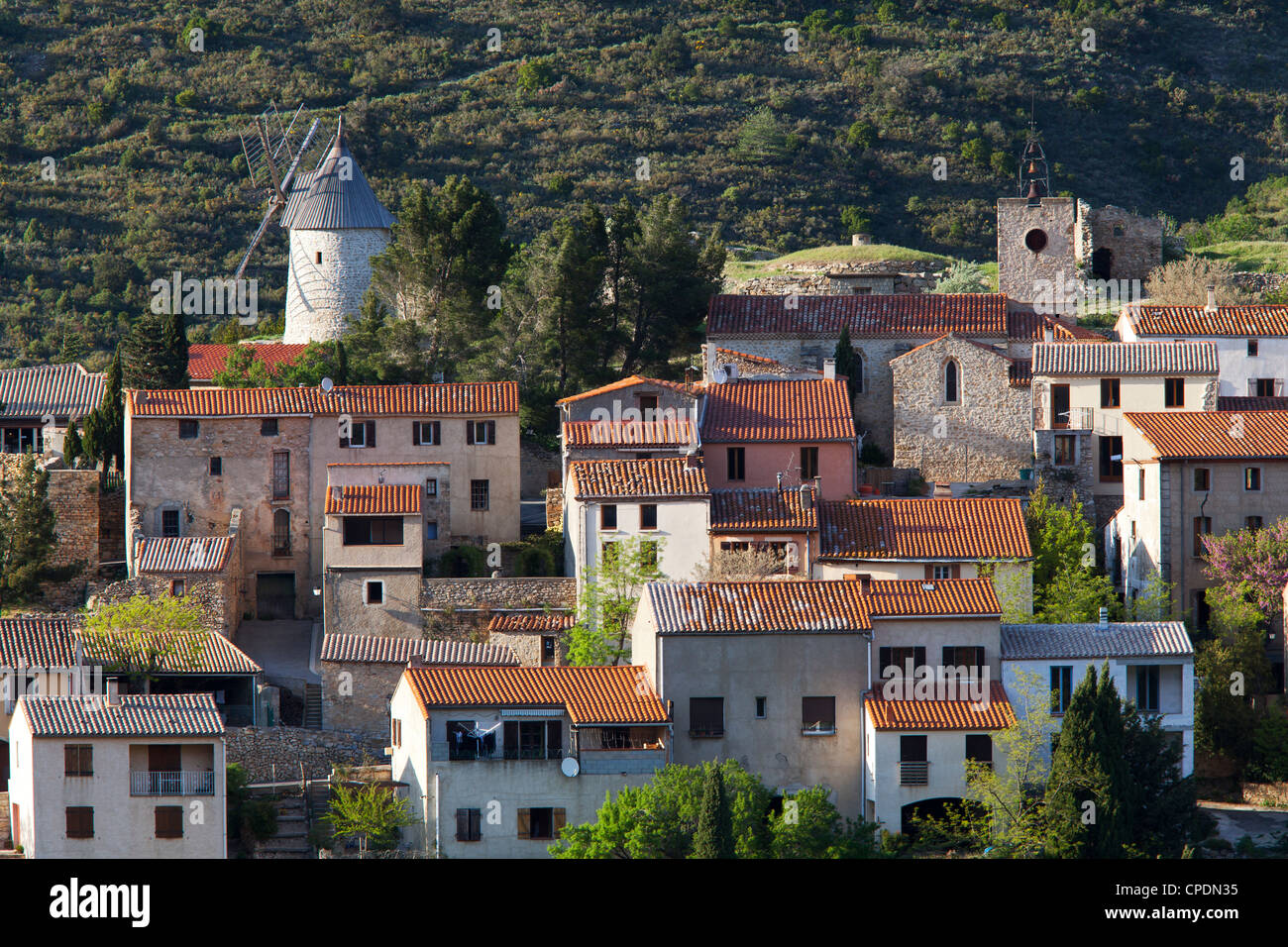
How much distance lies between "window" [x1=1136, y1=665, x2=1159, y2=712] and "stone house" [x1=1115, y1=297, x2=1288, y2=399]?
16.7 m

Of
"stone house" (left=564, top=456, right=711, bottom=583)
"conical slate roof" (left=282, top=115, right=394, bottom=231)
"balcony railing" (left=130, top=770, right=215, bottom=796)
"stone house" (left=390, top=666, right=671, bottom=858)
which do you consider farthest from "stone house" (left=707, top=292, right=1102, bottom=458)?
"balcony railing" (left=130, top=770, right=215, bottom=796)

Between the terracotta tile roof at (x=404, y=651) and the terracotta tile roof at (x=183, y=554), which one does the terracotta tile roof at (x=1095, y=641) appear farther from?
the terracotta tile roof at (x=183, y=554)

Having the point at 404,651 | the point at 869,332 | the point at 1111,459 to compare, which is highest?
the point at 869,332

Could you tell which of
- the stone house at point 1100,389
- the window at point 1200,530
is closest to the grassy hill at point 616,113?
the stone house at point 1100,389

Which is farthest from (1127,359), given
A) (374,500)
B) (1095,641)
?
(374,500)

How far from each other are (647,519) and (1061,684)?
37.7 feet

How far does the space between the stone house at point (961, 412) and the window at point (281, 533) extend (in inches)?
692

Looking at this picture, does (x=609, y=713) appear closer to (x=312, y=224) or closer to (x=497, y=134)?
(x=312, y=224)

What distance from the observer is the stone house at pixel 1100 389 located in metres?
57.8

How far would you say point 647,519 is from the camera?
51.4 meters

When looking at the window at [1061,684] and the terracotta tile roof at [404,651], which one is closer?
the window at [1061,684]

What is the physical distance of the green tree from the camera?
39844mm

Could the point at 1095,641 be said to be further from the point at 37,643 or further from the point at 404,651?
the point at 37,643
